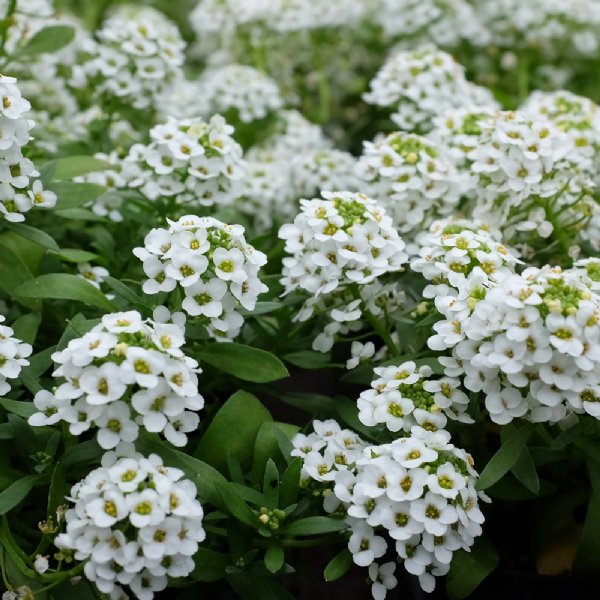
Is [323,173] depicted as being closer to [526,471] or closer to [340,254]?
[340,254]

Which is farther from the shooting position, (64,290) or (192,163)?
(192,163)

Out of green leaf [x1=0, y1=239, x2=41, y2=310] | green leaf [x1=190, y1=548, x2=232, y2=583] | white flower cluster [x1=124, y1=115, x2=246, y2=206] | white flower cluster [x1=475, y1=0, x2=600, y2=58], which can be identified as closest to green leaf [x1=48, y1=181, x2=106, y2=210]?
white flower cluster [x1=124, y1=115, x2=246, y2=206]

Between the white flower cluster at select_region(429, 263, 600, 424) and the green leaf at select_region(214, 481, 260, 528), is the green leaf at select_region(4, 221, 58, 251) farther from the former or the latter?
the white flower cluster at select_region(429, 263, 600, 424)

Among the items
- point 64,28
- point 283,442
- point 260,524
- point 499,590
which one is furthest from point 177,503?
point 64,28

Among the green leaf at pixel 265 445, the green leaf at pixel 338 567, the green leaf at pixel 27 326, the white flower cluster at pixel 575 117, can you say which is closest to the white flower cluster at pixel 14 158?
the green leaf at pixel 27 326

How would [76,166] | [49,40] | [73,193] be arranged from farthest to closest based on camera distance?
[49,40], [76,166], [73,193]

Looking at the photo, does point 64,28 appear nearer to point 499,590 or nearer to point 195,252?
point 195,252

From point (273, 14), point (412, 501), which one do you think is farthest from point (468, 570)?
point (273, 14)
